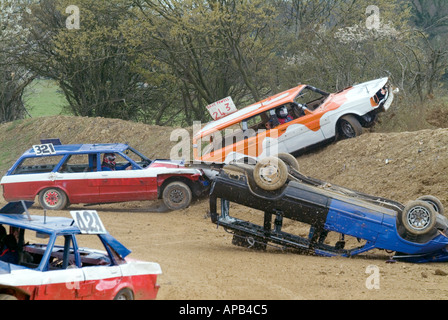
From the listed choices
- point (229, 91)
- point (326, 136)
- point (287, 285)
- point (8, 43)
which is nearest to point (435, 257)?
point (287, 285)

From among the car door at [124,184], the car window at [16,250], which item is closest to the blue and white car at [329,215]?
the car window at [16,250]

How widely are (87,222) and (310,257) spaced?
4.49 m

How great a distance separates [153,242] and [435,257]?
480 centimetres

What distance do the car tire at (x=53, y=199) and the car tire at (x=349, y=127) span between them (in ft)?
23.1

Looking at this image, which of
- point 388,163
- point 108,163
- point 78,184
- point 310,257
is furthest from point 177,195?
point 310,257

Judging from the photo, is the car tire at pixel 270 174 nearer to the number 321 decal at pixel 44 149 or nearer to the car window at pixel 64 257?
the car window at pixel 64 257

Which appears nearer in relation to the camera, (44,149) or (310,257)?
(310,257)

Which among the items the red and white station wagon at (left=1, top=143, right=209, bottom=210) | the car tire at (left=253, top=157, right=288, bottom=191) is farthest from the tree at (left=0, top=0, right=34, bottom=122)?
the car tire at (left=253, top=157, right=288, bottom=191)

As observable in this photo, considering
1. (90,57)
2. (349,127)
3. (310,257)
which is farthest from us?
(90,57)

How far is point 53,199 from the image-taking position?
14.5 meters

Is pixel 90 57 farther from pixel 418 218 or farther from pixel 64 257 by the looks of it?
pixel 64 257

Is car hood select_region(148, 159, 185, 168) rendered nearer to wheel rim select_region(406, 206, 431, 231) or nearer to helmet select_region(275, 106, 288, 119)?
helmet select_region(275, 106, 288, 119)

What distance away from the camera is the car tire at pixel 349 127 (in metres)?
15.1
